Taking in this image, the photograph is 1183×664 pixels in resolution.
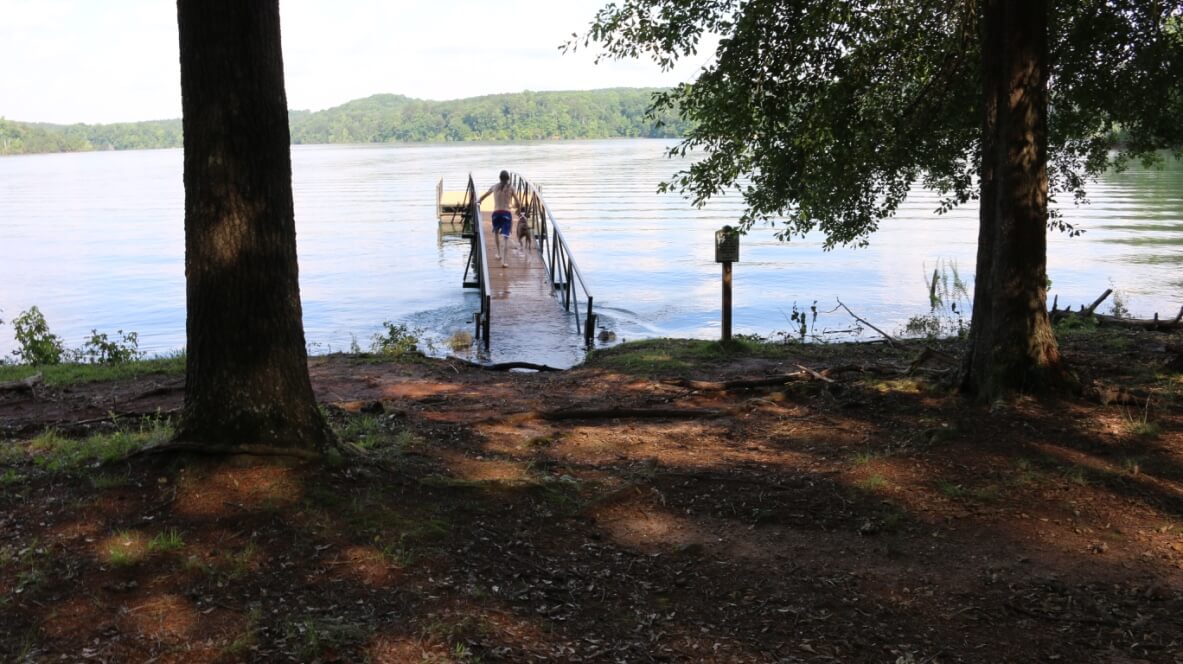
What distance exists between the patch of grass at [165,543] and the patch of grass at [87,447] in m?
1.02

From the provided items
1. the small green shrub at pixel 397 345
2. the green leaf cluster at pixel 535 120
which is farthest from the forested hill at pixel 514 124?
the small green shrub at pixel 397 345

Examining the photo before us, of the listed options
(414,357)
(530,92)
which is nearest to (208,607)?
(414,357)

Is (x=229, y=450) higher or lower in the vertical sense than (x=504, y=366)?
higher

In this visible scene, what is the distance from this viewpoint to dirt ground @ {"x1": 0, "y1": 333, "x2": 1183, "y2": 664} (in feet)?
12.2

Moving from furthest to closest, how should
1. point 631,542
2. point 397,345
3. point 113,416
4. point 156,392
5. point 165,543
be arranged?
point 397,345 < point 156,392 < point 113,416 < point 631,542 < point 165,543

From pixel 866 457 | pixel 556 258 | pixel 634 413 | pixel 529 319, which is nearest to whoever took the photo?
pixel 866 457

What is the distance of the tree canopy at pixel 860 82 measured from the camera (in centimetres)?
830

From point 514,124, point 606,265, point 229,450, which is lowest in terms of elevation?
Answer: point 606,265

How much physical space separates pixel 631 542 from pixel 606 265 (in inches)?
1014

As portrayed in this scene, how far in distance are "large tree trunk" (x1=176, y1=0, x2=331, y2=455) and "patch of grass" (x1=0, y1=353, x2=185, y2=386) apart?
566cm

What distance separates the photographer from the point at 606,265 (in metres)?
30.3

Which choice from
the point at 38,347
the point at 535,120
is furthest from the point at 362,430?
the point at 535,120

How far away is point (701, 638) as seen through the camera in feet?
12.5

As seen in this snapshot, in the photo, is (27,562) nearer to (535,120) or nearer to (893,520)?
(893,520)
